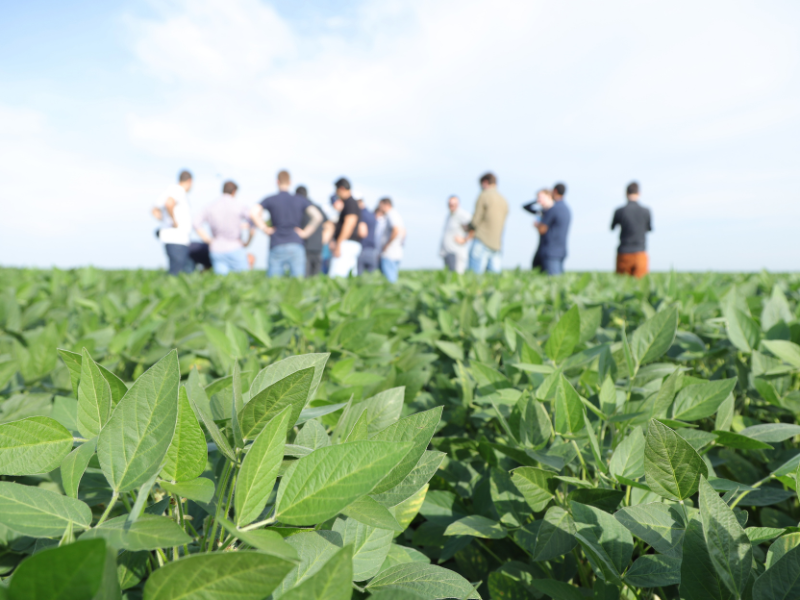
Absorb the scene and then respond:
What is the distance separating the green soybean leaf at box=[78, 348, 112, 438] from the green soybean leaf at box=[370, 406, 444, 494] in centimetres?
38

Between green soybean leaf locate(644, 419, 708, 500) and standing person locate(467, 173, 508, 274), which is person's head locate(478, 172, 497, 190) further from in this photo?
green soybean leaf locate(644, 419, 708, 500)

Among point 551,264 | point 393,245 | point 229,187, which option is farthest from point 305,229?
point 551,264

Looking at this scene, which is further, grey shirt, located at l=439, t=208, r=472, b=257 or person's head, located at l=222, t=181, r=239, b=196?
grey shirt, located at l=439, t=208, r=472, b=257

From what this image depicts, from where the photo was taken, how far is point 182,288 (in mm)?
3896

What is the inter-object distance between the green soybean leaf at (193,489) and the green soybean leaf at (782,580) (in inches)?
25.4

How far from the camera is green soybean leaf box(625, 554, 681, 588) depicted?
2.35 feet

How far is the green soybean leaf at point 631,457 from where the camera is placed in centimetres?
92

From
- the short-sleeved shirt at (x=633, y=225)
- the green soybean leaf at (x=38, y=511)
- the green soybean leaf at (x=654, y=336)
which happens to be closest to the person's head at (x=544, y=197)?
the short-sleeved shirt at (x=633, y=225)

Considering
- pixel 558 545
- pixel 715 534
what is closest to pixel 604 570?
pixel 558 545

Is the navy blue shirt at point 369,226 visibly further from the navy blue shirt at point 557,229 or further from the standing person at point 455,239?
the navy blue shirt at point 557,229

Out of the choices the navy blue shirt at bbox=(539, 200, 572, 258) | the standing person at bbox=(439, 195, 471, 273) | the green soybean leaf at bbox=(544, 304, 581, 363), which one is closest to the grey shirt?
the standing person at bbox=(439, 195, 471, 273)

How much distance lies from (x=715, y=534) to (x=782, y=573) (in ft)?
0.27

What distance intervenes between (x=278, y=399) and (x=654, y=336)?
3.44 ft

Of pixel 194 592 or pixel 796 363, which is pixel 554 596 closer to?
pixel 194 592
